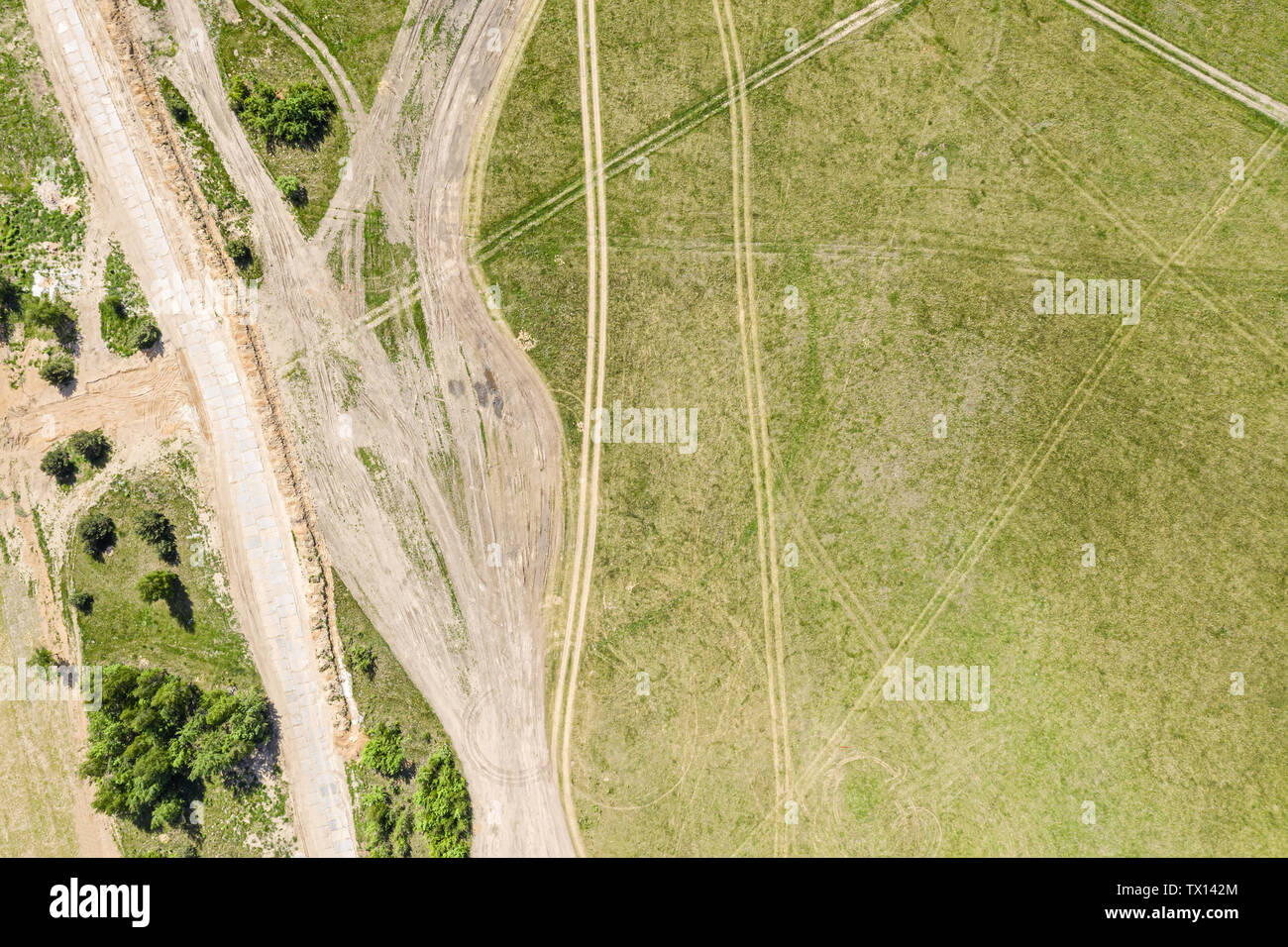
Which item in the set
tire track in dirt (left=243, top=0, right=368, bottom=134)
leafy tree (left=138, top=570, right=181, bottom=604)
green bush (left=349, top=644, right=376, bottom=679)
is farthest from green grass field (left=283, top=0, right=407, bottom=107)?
green bush (left=349, top=644, right=376, bottom=679)

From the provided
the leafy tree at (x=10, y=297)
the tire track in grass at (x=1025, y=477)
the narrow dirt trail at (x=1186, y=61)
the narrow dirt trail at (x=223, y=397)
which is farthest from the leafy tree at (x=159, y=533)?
the narrow dirt trail at (x=1186, y=61)

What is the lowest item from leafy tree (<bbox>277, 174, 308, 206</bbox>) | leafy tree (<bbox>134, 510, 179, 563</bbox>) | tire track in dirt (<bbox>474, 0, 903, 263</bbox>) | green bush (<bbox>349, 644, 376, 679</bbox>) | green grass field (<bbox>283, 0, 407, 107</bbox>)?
green bush (<bbox>349, 644, 376, 679</bbox>)

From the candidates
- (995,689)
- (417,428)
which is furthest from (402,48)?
(995,689)

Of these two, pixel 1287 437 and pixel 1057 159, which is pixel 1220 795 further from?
pixel 1057 159

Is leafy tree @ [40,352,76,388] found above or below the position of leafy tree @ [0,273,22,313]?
below

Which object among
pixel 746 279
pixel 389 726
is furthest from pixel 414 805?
pixel 746 279

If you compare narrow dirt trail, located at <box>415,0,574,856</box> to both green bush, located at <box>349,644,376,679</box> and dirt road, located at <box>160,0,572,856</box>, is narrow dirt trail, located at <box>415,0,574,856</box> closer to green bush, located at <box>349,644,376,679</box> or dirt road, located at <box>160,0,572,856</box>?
dirt road, located at <box>160,0,572,856</box>

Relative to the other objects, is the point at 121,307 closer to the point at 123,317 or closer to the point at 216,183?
the point at 123,317
